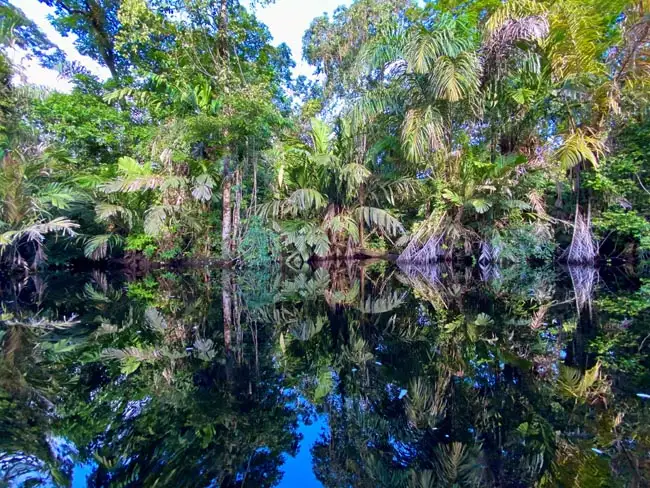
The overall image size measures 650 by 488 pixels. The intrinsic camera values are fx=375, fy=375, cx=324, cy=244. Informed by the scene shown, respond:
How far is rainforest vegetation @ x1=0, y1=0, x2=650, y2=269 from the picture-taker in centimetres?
945

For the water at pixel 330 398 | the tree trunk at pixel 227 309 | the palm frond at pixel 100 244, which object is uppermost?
the palm frond at pixel 100 244

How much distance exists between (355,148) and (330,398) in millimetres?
10415

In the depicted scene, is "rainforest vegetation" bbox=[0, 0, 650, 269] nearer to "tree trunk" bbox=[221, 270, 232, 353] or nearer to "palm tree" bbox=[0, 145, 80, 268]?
"palm tree" bbox=[0, 145, 80, 268]

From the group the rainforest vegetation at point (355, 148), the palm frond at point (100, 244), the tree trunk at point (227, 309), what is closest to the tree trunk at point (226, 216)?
the rainforest vegetation at point (355, 148)

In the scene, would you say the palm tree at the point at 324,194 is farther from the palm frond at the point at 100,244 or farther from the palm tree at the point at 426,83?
the palm frond at the point at 100,244

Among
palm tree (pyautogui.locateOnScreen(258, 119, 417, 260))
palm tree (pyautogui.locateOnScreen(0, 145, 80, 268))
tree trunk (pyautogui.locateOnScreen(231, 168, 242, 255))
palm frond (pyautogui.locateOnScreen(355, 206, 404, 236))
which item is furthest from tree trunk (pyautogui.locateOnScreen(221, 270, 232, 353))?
palm frond (pyautogui.locateOnScreen(355, 206, 404, 236))

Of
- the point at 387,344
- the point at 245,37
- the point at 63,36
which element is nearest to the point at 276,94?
the point at 245,37

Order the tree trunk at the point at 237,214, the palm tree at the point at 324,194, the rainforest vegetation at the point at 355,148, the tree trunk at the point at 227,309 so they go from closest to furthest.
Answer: the tree trunk at the point at 227,309 → the rainforest vegetation at the point at 355,148 → the palm tree at the point at 324,194 → the tree trunk at the point at 237,214

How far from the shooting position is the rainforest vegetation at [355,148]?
9.45 metres

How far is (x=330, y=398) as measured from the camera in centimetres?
244

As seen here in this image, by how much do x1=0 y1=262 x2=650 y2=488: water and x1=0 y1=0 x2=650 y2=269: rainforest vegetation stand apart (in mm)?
6123

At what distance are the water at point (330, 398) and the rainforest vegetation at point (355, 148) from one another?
6123 mm

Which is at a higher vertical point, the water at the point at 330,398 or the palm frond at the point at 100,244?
the palm frond at the point at 100,244

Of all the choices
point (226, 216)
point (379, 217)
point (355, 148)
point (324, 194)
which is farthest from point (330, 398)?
point (355, 148)
